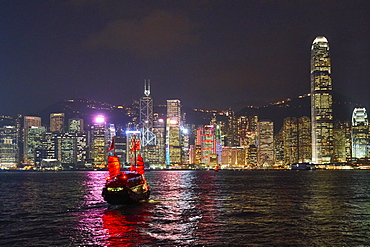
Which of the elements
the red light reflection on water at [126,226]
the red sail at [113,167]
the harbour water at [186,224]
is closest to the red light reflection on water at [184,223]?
the harbour water at [186,224]

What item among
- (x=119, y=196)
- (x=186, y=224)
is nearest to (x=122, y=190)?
(x=119, y=196)

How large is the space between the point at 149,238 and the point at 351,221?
2546cm

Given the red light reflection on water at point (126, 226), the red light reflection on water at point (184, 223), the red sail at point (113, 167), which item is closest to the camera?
the red light reflection on water at point (126, 226)

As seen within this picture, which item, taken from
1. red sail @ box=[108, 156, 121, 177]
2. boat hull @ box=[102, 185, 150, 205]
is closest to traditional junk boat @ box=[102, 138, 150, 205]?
boat hull @ box=[102, 185, 150, 205]

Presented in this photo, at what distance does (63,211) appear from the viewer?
203 feet

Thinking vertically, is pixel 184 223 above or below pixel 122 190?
below

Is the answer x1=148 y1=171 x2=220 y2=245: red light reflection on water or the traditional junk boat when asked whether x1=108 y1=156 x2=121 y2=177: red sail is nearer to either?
the traditional junk boat

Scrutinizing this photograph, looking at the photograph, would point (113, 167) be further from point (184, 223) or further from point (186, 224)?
point (186, 224)

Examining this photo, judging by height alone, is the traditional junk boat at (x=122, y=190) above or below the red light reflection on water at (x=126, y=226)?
above

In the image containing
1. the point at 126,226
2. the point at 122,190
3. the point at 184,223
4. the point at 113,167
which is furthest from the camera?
the point at 113,167

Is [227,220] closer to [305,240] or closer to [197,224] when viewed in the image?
[197,224]

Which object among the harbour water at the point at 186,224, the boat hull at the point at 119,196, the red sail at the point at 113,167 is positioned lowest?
the harbour water at the point at 186,224

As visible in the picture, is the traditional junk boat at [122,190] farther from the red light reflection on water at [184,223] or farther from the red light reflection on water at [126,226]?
the red light reflection on water at [184,223]

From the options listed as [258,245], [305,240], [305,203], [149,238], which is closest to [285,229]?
[305,240]
